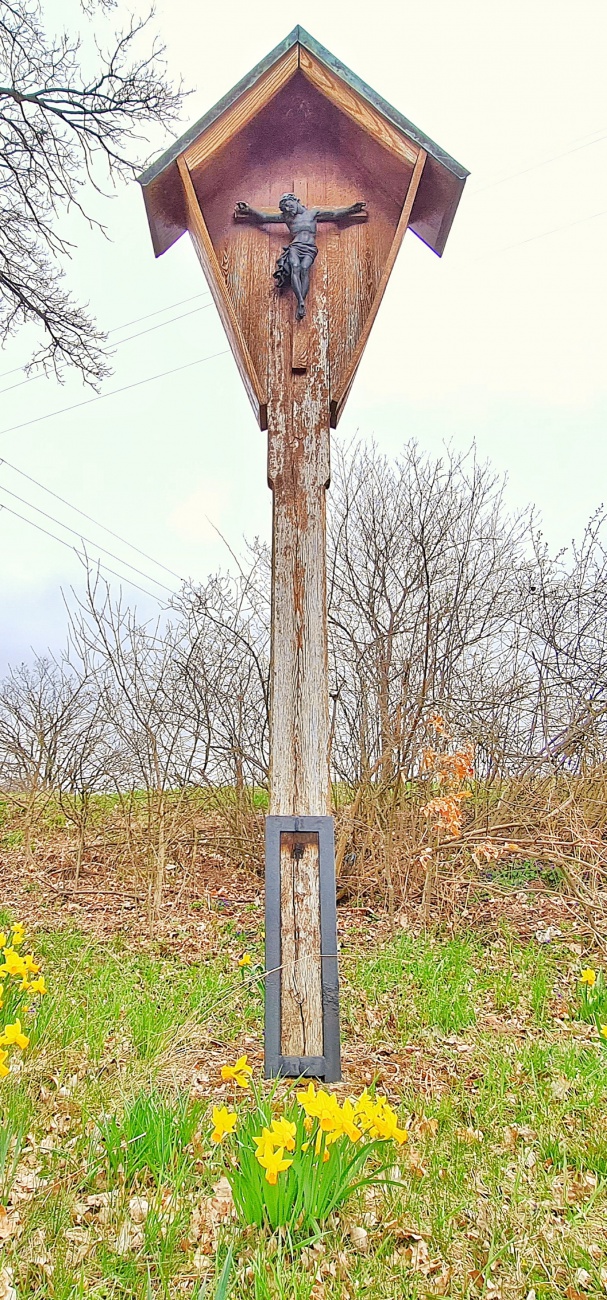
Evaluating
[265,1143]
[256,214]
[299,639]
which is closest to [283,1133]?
[265,1143]

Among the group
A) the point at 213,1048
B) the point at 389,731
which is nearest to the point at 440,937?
the point at 389,731

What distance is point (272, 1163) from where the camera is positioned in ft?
5.27

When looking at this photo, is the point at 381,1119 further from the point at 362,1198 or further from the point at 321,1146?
the point at 362,1198

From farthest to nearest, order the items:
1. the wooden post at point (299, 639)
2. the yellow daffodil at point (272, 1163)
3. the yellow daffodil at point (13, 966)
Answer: the wooden post at point (299, 639)
the yellow daffodil at point (13, 966)
the yellow daffodil at point (272, 1163)

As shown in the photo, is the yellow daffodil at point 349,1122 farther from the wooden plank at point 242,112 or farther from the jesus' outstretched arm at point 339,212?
the wooden plank at point 242,112

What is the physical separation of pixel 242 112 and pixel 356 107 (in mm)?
508

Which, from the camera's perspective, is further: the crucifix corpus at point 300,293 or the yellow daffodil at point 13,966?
the crucifix corpus at point 300,293

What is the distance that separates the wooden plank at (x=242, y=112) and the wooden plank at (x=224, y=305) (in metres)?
0.09

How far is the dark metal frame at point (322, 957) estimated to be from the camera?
2.64 metres

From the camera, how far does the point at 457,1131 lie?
7.62 ft

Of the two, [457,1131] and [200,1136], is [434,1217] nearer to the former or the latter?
[457,1131]

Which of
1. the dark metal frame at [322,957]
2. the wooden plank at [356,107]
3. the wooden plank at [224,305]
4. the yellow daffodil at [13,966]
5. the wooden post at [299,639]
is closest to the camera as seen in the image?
the yellow daffodil at [13,966]

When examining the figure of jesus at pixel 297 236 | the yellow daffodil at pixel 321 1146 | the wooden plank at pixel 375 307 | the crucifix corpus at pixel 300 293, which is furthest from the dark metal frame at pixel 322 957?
the figure of jesus at pixel 297 236

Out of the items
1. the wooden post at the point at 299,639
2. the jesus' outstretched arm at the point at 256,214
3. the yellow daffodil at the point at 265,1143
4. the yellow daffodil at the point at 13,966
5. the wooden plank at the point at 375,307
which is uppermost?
the jesus' outstretched arm at the point at 256,214
